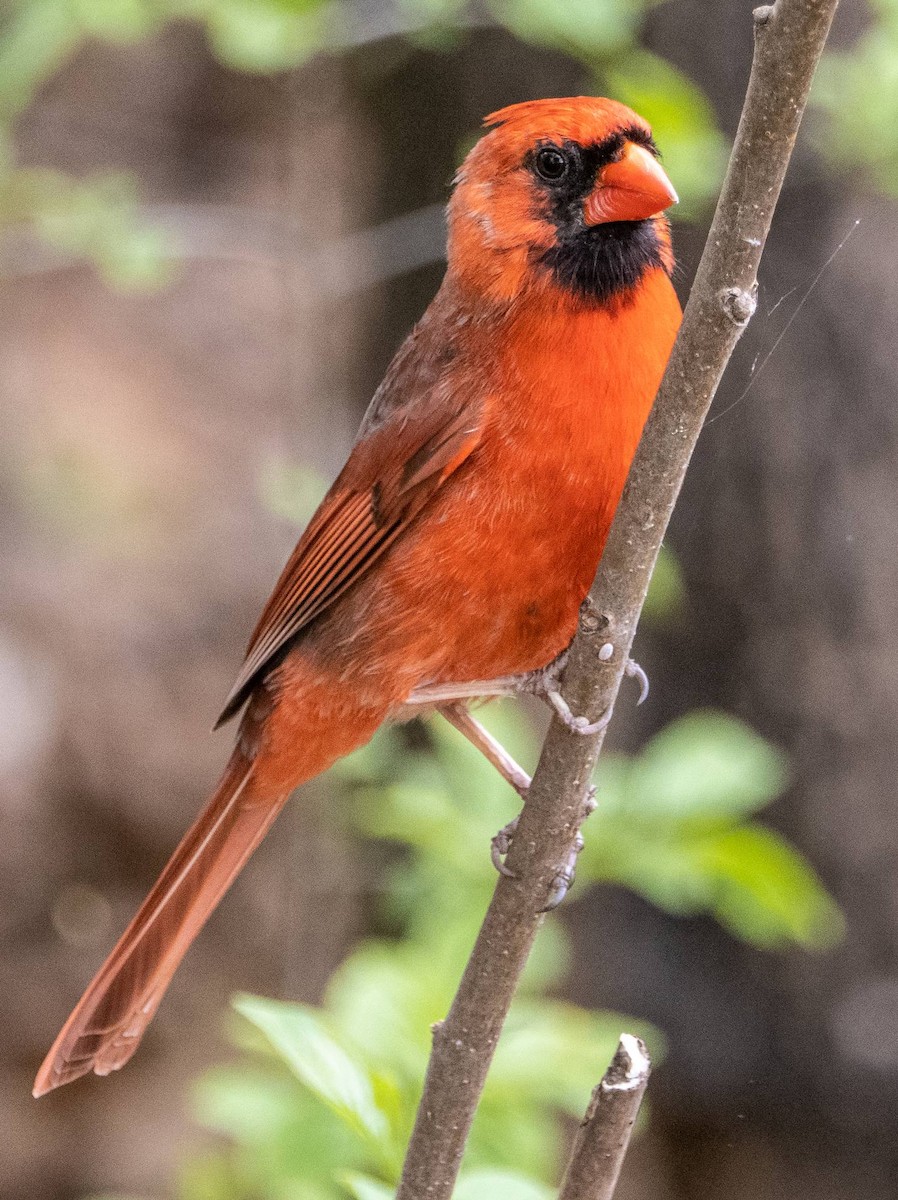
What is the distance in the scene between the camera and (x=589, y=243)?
5.67 ft

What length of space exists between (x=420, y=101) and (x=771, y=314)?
73.8 inches

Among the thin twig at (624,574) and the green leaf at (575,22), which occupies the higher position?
the green leaf at (575,22)

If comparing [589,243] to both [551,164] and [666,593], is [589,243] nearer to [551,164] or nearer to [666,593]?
[551,164]

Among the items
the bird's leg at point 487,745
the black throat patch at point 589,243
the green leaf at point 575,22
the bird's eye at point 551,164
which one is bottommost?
the bird's leg at point 487,745

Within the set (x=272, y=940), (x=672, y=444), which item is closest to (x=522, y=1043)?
(x=672, y=444)

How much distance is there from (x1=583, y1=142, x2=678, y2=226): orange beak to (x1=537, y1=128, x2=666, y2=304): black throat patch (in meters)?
0.01

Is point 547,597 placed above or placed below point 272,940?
above

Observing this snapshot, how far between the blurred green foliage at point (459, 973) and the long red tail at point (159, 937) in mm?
162

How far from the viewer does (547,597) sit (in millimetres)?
1826

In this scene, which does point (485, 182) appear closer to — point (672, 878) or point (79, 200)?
point (672, 878)

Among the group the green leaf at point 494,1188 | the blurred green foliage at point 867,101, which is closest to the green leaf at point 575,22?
the blurred green foliage at point 867,101

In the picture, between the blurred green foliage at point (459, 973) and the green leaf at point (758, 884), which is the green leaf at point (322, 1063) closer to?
the blurred green foliage at point (459, 973)

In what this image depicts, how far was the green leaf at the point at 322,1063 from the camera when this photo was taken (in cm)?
151

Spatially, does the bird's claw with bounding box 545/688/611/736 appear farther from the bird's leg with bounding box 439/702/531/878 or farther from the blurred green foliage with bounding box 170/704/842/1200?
the bird's leg with bounding box 439/702/531/878
